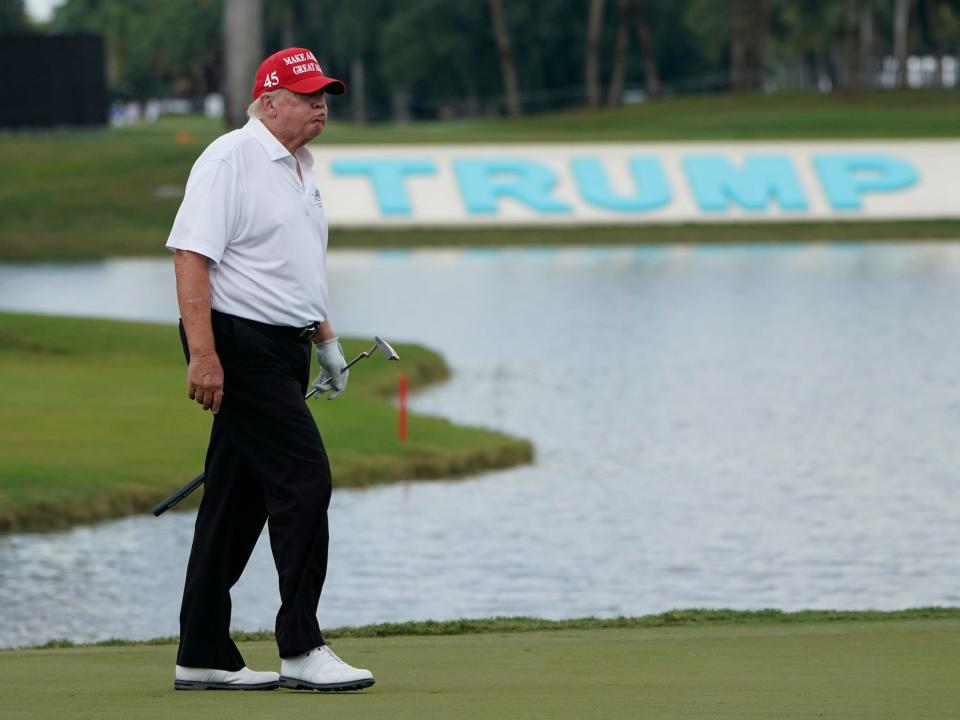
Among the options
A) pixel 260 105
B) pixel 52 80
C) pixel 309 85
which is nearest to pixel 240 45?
pixel 52 80

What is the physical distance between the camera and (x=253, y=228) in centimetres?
714

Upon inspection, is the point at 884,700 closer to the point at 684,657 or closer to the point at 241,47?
the point at 684,657

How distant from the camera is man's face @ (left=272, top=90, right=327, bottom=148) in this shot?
23.8 feet

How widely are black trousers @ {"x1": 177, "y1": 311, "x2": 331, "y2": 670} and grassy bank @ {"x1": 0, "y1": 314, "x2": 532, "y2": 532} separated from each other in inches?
354

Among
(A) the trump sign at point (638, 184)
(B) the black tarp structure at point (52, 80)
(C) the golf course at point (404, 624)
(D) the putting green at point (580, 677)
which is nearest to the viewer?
(D) the putting green at point (580, 677)

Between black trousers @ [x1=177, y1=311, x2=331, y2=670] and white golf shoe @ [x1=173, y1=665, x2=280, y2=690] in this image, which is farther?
white golf shoe @ [x1=173, y1=665, x2=280, y2=690]

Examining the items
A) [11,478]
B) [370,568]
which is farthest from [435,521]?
[11,478]

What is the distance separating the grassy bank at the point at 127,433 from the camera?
1712cm

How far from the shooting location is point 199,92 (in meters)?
159

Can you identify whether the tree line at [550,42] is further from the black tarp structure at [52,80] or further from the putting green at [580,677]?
the putting green at [580,677]

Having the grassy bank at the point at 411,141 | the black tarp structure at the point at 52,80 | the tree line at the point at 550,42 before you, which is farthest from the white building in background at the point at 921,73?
the black tarp structure at the point at 52,80

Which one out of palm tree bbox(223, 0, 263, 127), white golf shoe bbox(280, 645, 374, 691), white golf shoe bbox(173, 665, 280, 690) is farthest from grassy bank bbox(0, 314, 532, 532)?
palm tree bbox(223, 0, 263, 127)

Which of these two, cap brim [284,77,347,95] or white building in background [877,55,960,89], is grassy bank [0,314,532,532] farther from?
white building in background [877,55,960,89]

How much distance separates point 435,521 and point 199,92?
477 feet
